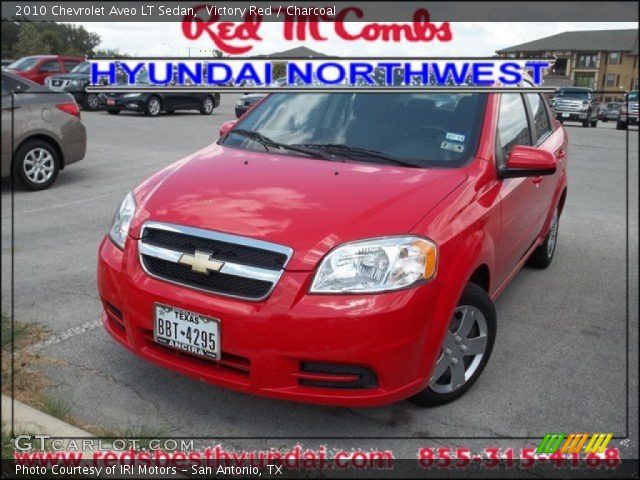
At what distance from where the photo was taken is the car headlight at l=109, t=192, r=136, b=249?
2969 millimetres

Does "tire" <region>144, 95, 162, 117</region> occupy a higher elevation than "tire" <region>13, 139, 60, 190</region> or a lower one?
higher

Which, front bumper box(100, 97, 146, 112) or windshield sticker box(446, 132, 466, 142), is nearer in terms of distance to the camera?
windshield sticker box(446, 132, 466, 142)

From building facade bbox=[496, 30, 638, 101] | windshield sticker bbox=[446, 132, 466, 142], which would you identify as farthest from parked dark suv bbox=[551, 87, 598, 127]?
windshield sticker bbox=[446, 132, 466, 142]

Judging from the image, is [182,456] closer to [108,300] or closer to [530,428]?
[108,300]

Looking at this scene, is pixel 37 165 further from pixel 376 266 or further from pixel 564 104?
pixel 564 104

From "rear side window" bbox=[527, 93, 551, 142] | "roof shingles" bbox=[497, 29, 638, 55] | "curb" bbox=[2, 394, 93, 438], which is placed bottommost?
"curb" bbox=[2, 394, 93, 438]

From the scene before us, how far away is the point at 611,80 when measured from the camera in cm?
247

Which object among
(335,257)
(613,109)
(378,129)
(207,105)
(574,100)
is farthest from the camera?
(574,100)

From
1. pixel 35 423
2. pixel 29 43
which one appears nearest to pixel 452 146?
pixel 29 43

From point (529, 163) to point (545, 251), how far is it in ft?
6.48

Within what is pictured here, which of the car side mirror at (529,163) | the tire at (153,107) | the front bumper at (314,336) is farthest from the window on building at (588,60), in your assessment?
the tire at (153,107)

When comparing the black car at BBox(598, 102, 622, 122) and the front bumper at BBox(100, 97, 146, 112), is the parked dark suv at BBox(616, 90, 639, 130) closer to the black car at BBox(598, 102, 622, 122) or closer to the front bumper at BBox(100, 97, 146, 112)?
the black car at BBox(598, 102, 622, 122)

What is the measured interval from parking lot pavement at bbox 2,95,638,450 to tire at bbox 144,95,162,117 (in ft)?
25.7

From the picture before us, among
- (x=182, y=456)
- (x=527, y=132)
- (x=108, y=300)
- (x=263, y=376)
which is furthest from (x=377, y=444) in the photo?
(x=527, y=132)
